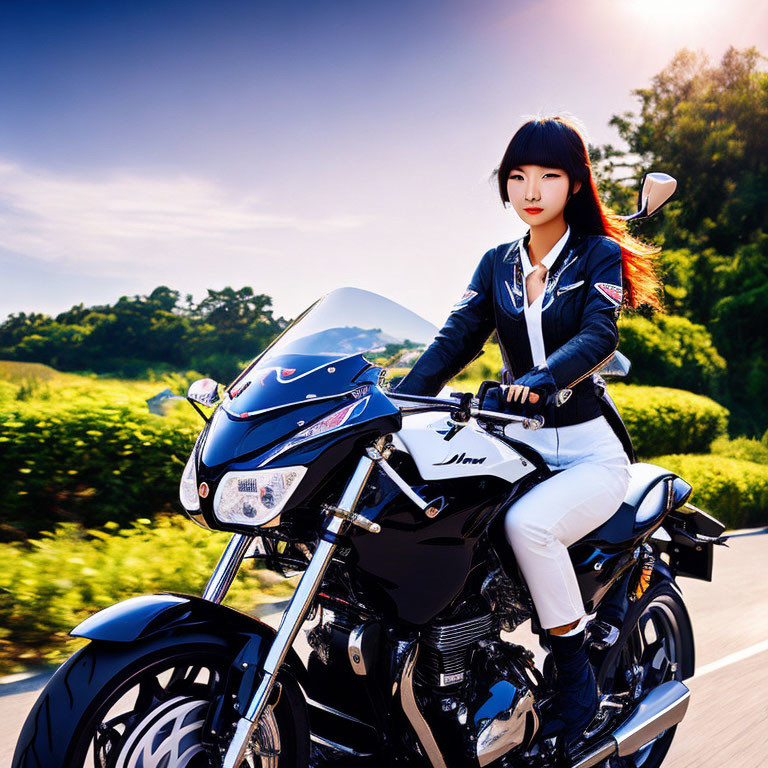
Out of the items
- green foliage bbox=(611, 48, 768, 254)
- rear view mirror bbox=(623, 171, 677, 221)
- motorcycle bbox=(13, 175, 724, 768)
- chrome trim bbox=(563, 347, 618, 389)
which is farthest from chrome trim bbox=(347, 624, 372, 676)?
green foliage bbox=(611, 48, 768, 254)

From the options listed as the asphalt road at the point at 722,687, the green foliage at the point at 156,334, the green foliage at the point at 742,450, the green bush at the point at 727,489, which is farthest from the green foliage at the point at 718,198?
the asphalt road at the point at 722,687

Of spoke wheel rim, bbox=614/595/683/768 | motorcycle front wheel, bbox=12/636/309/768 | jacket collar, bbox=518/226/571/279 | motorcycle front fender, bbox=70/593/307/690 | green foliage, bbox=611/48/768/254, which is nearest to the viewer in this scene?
motorcycle front wheel, bbox=12/636/309/768

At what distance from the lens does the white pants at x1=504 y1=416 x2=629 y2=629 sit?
2.43 m

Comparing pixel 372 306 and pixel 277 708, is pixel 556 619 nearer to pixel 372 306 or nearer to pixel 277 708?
pixel 277 708

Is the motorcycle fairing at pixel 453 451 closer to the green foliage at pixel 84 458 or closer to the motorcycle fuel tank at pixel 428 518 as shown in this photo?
the motorcycle fuel tank at pixel 428 518

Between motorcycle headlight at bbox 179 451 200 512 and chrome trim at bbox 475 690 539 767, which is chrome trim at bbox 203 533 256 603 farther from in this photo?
chrome trim at bbox 475 690 539 767

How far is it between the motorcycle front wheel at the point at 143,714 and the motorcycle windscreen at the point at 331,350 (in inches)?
23.8

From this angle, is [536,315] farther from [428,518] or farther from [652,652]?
[652,652]

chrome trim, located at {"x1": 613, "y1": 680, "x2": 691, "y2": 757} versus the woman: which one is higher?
the woman

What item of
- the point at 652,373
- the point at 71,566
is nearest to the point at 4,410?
the point at 71,566

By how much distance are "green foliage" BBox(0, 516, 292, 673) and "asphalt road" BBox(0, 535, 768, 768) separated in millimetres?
367

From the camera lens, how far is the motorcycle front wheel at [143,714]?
1710 mm

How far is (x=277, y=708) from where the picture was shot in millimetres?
1984

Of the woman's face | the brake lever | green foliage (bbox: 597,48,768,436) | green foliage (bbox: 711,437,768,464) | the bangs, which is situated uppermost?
green foliage (bbox: 597,48,768,436)
